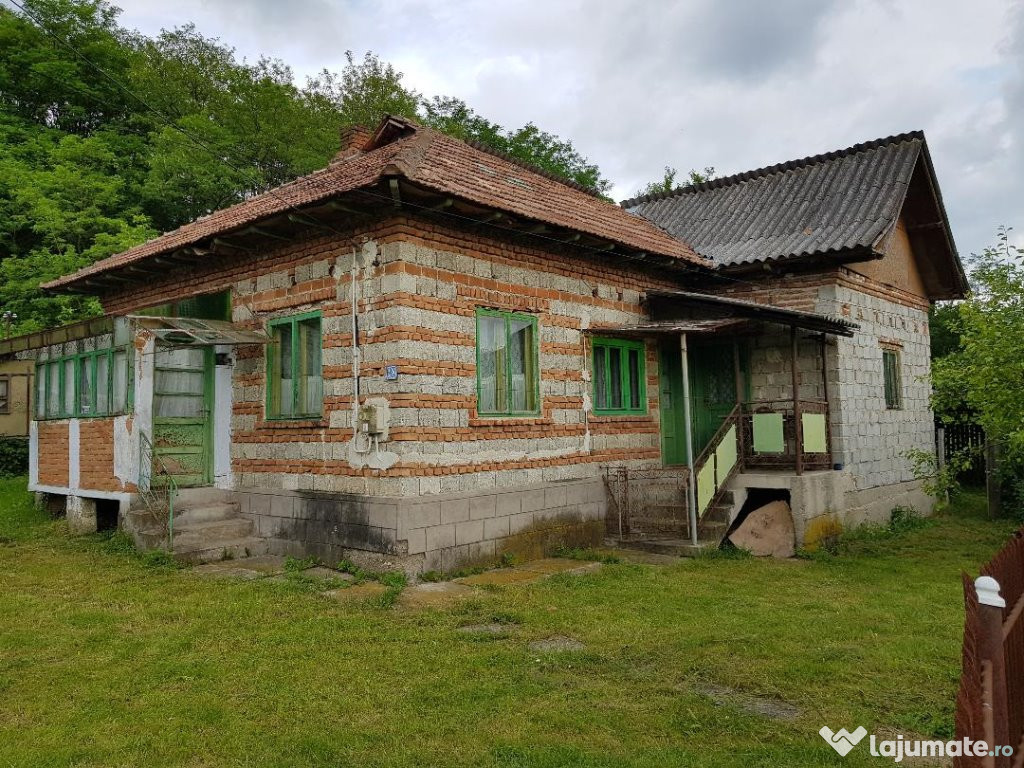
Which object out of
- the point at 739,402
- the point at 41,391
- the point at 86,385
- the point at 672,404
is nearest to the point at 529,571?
the point at 739,402

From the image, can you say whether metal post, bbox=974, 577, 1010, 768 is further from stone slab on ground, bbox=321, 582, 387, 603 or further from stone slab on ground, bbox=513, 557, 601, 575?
stone slab on ground, bbox=513, 557, 601, 575

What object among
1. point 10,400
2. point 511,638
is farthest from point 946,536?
point 10,400

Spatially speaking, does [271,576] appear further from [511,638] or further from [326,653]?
[511,638]

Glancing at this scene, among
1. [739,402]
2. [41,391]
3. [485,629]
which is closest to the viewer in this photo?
[485,629]

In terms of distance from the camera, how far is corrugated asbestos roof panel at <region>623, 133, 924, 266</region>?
467 inches

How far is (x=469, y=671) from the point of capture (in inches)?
200

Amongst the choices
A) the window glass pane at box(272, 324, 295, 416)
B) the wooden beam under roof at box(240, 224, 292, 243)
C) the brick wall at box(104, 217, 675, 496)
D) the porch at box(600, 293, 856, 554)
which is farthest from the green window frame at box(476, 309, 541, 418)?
the wooden beam under roof at box(240, 224, 292, 243)

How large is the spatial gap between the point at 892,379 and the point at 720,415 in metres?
3.93

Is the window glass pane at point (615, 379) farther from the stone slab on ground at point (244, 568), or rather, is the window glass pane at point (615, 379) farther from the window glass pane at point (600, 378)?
the stone slab on ground at point (244, 568)

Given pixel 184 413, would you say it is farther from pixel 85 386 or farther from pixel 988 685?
pixel 988 685

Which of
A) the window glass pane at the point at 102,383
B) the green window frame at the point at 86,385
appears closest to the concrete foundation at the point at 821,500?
the green window frame at the point at 86,385

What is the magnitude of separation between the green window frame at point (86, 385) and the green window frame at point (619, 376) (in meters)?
6.26

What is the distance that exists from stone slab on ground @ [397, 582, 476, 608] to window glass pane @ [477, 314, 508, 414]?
7.11 feet

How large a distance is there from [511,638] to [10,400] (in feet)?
59.7
